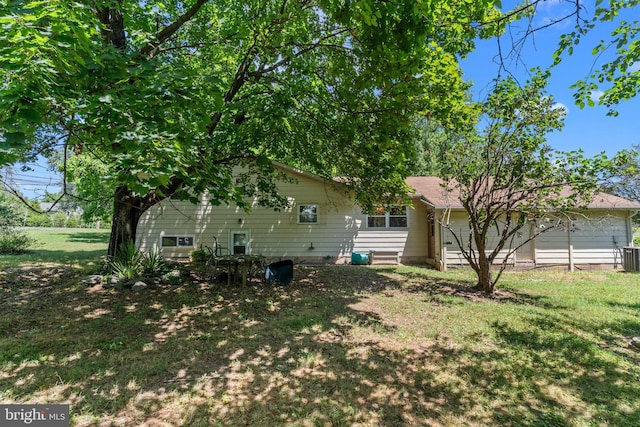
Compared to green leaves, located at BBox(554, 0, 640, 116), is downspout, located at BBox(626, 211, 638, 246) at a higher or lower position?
lower

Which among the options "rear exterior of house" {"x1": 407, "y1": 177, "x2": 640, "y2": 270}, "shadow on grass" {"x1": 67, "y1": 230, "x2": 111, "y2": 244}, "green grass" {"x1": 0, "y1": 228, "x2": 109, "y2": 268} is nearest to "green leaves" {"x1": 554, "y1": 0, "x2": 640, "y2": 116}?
"rear exterior of house" {"x1": 407, "y1": 177, "x2": 640, "y2": 270}

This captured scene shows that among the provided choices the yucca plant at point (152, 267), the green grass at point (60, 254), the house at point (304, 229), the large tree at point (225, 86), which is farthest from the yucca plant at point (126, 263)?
the house at point (304, 229)

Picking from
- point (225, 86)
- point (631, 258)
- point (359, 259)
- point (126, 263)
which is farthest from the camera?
point (359, 259)

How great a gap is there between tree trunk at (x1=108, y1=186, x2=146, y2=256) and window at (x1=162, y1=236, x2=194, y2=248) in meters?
3.82

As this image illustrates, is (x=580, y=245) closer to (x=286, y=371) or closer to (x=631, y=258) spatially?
(x=631, y=258)

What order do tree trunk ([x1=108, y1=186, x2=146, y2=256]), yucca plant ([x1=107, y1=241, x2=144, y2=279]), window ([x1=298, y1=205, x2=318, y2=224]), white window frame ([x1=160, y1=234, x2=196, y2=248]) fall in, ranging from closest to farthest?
yucca plant ([x1=107, y1=241, x2=144, y2=279])
tree trunk ([x1=108, y1=186, x2=146, y2=256])
white window frame ([x1=160, y1=234, x2=196, y2=248])
window ([x1=298, y1=205, x2=318, y2=224])

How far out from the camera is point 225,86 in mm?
4418

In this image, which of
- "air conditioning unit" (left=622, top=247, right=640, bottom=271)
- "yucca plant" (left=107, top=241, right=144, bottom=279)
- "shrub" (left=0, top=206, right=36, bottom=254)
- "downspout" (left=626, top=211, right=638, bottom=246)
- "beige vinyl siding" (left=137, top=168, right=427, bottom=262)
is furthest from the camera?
"shrub" (left=0, top=206, right=36, bottom=254)

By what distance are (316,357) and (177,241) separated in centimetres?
998

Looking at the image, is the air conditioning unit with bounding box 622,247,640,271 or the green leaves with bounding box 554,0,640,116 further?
the air conditioning unit with bounding box 622,247,640,271

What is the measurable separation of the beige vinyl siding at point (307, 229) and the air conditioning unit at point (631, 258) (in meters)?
6.87

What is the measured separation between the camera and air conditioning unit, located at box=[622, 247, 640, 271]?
34.6 ft

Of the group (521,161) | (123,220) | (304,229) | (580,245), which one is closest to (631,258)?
(580,245)

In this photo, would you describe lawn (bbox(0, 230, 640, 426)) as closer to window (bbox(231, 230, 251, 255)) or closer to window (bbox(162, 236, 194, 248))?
window (bbox(162, 236, 194, 248))
